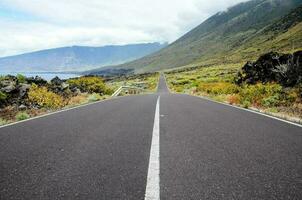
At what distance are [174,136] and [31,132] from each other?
329 cm

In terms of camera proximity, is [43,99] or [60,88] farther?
[60,88]

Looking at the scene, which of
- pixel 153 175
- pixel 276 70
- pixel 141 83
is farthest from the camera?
pixel 141 83

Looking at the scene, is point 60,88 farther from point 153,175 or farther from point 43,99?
point 153,175

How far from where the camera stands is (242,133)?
6766 millimetres

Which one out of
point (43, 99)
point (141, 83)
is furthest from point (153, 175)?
point (141, 83)

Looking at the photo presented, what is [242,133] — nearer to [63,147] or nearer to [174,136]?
[174,136]

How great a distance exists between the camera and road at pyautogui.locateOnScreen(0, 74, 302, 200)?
137 inches

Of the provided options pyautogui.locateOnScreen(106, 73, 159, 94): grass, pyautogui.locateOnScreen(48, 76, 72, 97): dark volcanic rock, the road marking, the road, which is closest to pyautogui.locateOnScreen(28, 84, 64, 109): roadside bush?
pyautogui.locateOnScreen(48, 76, 72, 97): dark volcanic rock

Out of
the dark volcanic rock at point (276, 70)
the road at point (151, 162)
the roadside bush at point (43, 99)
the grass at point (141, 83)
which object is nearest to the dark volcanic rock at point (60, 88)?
the roadside bush at point (43, 99)

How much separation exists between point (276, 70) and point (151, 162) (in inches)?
609

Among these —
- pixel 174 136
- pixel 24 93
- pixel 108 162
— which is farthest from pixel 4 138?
pixel 24 93

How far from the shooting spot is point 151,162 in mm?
4547

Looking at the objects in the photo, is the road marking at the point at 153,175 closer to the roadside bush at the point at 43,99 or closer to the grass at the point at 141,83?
the roadside bush at the point at 43,99

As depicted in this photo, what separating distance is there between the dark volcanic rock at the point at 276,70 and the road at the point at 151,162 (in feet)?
31.0
